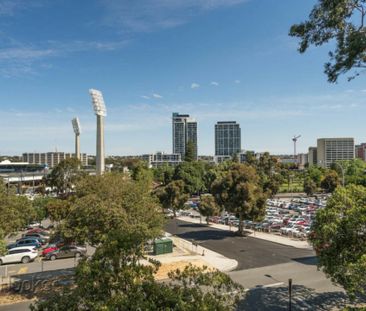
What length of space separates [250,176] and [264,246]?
751cm

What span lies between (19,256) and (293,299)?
21891 millimetres

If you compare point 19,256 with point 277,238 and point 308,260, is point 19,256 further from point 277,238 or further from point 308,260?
point 277,238

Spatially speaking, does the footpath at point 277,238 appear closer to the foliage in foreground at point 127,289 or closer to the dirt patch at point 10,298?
the foliage in foreground at point 127,289

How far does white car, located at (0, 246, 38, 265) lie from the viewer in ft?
84.6

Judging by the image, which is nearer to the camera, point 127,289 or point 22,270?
point 127,289

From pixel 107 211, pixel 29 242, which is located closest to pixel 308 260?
pixel 107 211

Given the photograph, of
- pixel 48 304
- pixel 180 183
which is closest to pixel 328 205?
pixel 48 304

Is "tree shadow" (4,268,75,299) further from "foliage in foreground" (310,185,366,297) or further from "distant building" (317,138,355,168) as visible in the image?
"distant building" (317,138,355,168)

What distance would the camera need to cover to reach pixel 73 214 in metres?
17.8

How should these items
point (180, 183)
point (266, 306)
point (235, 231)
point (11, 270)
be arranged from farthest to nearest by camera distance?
point (180, 183)
point (235, 231)
point (11, 270)
point (266, 306)

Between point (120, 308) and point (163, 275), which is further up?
point (120, 308)

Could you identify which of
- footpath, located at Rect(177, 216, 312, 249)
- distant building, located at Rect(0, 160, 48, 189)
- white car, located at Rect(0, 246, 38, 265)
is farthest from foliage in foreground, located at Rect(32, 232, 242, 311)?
distant building, located at Rect(0, 160, 48, 189)

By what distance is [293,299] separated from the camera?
16.2 metres

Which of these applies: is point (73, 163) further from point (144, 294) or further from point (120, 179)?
point (144, 294)
